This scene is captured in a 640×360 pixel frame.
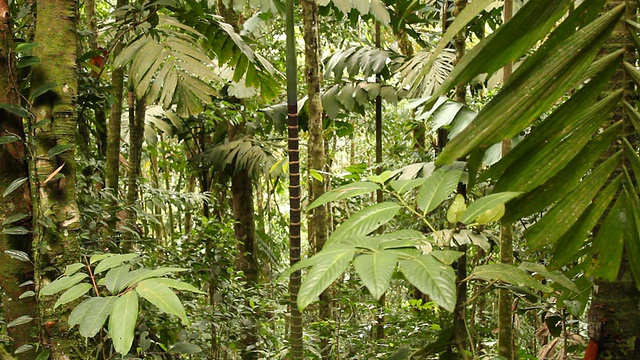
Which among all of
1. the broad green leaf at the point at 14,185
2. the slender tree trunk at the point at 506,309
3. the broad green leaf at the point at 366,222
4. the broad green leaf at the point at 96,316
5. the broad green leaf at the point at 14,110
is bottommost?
the slender tree trunk at the point at 506,309

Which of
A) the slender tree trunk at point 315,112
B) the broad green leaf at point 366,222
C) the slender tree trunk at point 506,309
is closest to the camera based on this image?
the broad green leaf at point 366,222

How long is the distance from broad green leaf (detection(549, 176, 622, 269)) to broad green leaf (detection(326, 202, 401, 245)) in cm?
26

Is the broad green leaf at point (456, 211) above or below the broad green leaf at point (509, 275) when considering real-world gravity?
above

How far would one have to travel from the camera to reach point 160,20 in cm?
251

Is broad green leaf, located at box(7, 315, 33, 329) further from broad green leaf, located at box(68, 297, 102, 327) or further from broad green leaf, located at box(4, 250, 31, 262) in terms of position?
broad green leaf, located at box(68, 297, 102, 327)

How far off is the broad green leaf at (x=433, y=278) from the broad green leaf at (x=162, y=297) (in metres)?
0.44

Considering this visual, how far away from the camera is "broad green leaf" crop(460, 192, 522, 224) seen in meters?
0.73

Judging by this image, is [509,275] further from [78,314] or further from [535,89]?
[78,314]

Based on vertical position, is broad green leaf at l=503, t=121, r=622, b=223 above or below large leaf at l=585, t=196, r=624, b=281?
above

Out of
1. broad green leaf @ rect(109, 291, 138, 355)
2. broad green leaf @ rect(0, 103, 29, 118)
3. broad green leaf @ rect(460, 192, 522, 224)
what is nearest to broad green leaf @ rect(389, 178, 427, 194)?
broad green leaf @ rect(460, 192, 522, 224)

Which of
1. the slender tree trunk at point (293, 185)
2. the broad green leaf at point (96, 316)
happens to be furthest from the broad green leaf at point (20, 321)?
the slender tree trunk at point (293, 185)

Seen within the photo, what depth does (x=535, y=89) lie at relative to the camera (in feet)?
2.15

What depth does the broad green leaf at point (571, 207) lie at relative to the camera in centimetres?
67

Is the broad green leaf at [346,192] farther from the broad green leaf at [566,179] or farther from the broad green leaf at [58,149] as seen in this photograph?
the broad green leaf at [58,149]
